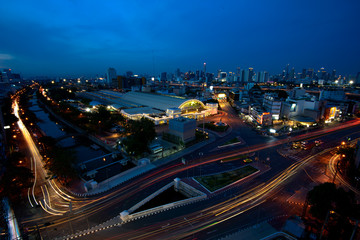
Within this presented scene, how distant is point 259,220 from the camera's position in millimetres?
16656

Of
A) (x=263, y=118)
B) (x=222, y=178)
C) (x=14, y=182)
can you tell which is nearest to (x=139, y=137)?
(x=222, y=178)

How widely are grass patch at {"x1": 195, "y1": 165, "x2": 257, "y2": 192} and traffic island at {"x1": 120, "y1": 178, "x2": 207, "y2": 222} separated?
80.0 inches

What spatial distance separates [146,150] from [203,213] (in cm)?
1538

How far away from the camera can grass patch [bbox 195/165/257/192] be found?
71.4ft

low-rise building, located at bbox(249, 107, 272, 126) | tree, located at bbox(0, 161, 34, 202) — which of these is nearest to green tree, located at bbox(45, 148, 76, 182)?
tree, located at bbox(0, 161, 34, 202)

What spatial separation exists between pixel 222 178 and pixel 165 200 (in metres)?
7.98

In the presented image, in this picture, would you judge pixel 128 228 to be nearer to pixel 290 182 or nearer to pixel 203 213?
pixel 203 213

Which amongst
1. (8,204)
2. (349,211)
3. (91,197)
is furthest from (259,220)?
(8,204)

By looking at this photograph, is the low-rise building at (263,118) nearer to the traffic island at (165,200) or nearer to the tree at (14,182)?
the traffic island at (165,200)

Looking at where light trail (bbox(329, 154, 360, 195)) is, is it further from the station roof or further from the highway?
the station roof

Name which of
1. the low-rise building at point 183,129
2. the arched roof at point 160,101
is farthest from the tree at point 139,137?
the arched roof at point 160,101

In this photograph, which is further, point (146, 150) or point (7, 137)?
point (7, 137)

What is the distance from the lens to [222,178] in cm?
2330

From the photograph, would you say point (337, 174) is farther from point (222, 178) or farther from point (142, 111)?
point (142, 111)
